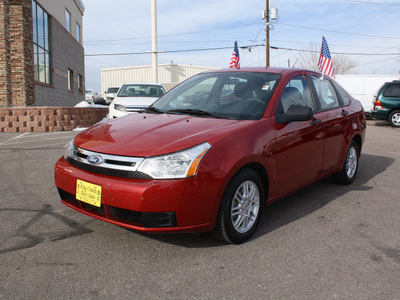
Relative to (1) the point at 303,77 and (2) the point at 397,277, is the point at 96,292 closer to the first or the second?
(2) the point at 397,277

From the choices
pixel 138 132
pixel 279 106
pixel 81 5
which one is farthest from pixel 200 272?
pixel 81 5

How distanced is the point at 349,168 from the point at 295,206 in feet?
4.86

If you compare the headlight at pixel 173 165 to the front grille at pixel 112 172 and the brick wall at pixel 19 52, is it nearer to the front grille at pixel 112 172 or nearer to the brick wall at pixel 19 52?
the front grille at pixel 112 172

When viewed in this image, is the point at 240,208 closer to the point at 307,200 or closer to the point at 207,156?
the point at 207,156

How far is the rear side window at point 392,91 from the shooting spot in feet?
51.8

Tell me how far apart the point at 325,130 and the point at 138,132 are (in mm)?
2314

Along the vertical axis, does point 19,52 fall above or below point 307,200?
above

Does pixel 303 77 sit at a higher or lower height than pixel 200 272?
higher

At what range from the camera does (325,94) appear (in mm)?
4875

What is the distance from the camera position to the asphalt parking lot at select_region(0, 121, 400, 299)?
254 cm

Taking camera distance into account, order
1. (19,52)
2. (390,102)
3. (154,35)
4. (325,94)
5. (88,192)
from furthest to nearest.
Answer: (154,35) < (390,102) < (19,52) < (325,94) < (88,192)

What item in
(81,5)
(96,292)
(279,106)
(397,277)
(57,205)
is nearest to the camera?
(96,292)

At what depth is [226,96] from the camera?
159 inches

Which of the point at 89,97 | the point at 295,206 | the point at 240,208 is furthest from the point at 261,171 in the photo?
the point at 89,97
